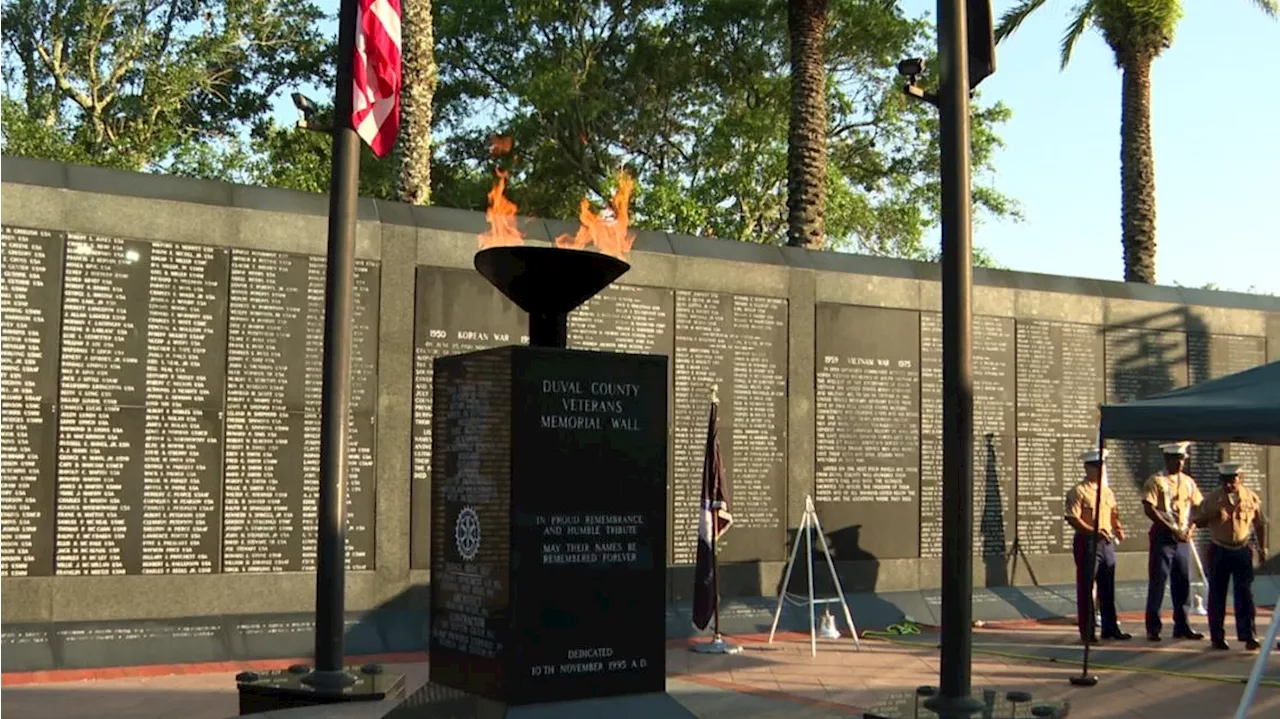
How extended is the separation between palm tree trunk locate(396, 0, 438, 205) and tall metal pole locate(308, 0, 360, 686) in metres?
7.66

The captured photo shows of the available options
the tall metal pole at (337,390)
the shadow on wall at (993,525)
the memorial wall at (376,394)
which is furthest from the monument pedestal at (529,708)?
the shadow on wall at (993,525)

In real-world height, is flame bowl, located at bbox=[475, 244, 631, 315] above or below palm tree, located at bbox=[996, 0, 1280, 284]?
below

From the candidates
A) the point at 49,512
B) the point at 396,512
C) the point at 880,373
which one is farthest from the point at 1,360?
the point at 880,373

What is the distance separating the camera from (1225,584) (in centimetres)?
1190

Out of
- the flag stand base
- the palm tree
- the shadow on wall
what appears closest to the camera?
the flag stand base

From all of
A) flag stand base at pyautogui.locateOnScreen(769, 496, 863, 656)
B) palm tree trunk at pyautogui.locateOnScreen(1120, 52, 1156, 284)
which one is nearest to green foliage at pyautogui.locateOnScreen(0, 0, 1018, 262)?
palm tree trunk at pyautogui.locateOnScreen(1120, 52, 1156, 284)

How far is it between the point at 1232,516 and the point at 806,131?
359 inches

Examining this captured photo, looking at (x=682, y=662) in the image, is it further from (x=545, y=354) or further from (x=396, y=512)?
(x=545, y=354)

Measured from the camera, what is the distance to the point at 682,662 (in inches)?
420

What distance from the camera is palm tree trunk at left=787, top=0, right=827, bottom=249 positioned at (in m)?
18.8

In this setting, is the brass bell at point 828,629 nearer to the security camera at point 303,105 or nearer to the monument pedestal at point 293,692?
the monument pedestal at point 293,692

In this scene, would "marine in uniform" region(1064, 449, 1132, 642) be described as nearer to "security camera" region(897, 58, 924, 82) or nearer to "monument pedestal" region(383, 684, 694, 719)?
"security camera" region(897, 58, 924, 82)

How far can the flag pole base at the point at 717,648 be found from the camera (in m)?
11.1

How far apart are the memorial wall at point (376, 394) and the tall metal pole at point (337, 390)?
283 centimetres
